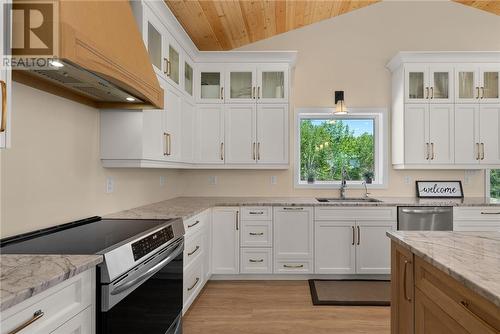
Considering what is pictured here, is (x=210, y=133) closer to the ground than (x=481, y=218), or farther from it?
farther from it

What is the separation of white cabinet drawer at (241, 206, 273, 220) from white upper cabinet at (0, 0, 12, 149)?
2668 mm

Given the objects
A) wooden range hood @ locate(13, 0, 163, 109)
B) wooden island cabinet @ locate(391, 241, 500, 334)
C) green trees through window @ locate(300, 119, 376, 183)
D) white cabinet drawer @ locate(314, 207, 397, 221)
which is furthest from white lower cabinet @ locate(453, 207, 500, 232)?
wooden range hood @ locate(13, 0, 163, 109)

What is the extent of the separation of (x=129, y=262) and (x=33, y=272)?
465mm

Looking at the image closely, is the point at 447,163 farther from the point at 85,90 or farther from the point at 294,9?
the point at 85,90

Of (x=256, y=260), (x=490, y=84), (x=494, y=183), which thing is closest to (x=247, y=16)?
(x=256, y=260)

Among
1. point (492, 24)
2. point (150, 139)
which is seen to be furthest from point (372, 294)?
point (492, 24)

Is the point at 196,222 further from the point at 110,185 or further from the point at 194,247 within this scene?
the point at 110,185

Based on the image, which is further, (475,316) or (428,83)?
(428,83)

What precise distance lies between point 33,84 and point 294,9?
3047 mm

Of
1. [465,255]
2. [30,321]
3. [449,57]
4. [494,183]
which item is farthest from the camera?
[494,183]

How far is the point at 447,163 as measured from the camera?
12.9ft

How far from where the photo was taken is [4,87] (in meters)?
1.19

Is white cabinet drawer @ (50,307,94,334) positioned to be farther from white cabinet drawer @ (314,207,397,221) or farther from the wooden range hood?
white cabinet drawer @ (314,207,397,221)

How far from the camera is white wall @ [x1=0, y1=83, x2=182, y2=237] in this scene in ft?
5.68
